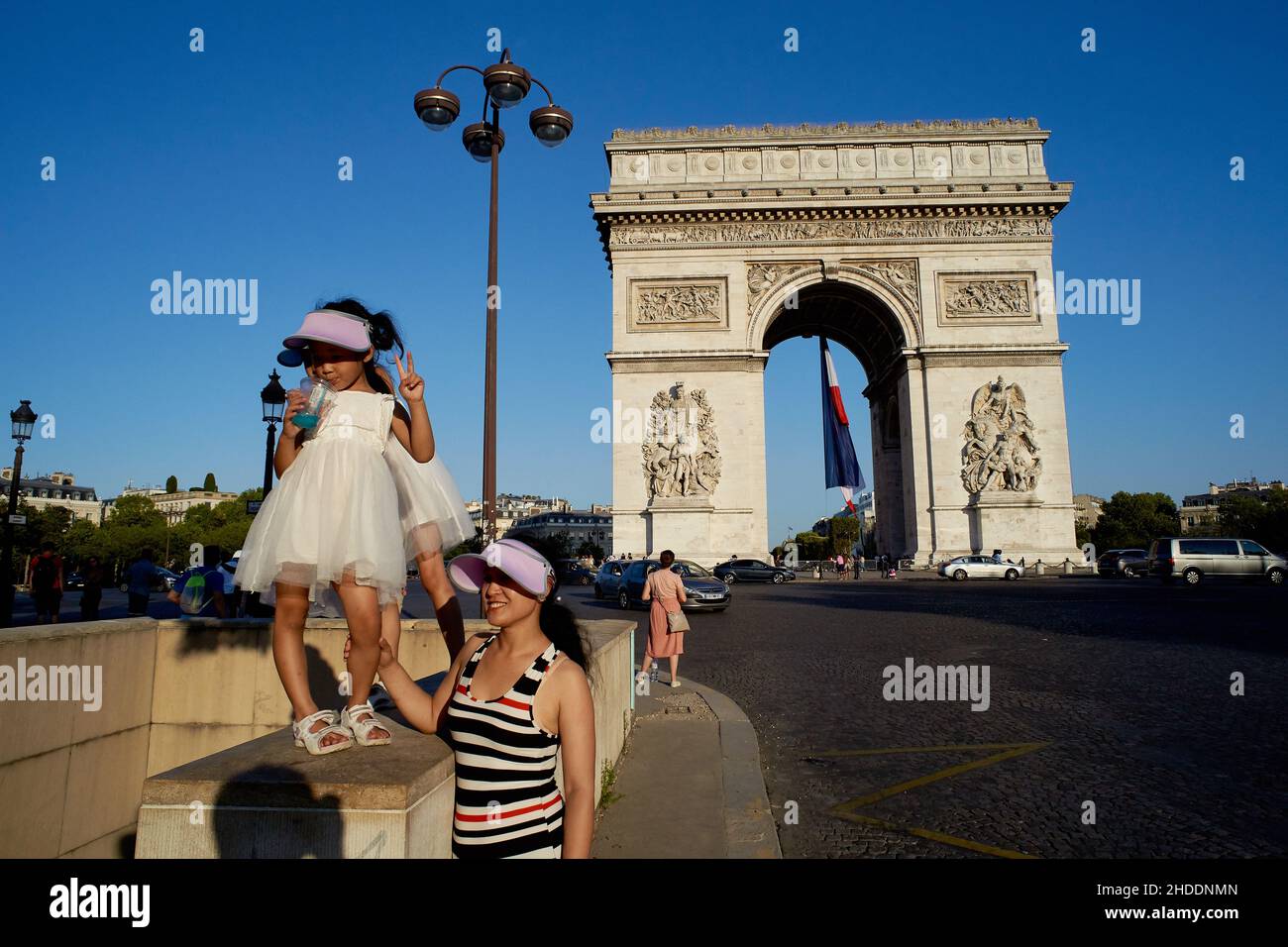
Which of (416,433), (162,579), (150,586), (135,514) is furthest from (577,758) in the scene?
(135,514)

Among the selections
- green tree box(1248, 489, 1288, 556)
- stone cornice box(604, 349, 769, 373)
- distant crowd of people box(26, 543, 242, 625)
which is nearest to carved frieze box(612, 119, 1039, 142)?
stone cornice box(604, 349, 769, 373)

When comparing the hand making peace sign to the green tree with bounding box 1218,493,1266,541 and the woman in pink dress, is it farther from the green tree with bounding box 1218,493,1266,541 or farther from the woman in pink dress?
the green tree with bounding box 1218,493,1266,541

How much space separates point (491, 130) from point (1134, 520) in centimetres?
8464

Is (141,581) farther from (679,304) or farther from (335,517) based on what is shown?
(679,304)

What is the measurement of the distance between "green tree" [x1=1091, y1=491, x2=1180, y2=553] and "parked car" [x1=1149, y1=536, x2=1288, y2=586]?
56218 millimetres

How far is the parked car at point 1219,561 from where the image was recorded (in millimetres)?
22094

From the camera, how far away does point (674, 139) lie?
88.6 feet

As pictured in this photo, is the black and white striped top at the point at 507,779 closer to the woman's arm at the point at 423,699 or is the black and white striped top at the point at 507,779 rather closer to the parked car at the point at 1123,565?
the woman's arm at the point at 423,699

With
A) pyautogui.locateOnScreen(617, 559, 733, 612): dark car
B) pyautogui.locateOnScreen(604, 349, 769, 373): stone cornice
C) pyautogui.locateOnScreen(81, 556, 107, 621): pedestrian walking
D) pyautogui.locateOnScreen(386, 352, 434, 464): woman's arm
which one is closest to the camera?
pyautogui.locateOnScreen(386, 352, 434, 464): woman's arm

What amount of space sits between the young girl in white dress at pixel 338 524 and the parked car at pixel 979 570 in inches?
932

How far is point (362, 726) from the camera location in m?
2.16

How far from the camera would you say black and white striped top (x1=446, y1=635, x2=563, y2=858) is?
184 cm
